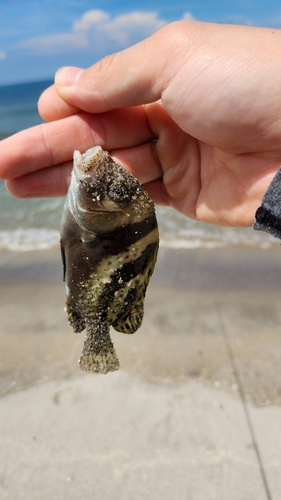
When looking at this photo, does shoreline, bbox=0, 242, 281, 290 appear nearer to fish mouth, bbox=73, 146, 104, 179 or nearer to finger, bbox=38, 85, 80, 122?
finger, bbox=38, 85, 80, 122

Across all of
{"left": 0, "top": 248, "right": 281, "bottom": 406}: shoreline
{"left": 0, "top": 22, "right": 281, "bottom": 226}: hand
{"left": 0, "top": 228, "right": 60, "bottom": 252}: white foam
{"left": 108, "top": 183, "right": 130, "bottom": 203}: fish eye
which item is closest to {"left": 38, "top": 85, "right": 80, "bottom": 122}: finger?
{"left": 0, "top": 22, "right": 281, "bottom": 226}: hand

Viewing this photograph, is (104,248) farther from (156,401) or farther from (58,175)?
(156,401)

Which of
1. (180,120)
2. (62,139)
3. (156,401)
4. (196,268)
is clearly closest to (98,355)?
(62,139)

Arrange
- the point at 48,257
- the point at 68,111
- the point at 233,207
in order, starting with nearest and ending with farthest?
the point at 68,111 < the point at 233,207 < the point at 48,257

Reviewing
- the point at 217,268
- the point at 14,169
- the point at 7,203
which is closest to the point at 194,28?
the point at 14,169

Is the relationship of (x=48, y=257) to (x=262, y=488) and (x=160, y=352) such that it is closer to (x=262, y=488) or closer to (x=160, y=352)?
(x=160, y=352)

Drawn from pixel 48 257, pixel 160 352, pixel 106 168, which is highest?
pixel 106 168
